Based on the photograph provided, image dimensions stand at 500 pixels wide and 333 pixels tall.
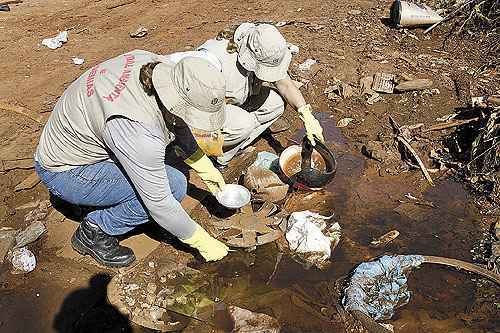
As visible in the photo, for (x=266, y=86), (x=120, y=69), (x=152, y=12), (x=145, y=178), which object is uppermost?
(x=120, y=69)

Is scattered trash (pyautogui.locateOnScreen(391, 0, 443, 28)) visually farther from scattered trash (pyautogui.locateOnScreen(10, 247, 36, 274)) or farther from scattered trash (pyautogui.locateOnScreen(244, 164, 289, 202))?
scattered trash (pyautogui.locateOnScreen(10, 247, 36, 274))

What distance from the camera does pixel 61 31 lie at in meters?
6.94

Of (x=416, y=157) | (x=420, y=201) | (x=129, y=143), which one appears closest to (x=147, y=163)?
(x=129, y=143)

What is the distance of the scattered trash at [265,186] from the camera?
4.33m

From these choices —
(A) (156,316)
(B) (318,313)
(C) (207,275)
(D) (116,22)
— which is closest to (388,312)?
(B) (318,313)

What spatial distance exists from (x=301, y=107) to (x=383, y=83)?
5.39ft

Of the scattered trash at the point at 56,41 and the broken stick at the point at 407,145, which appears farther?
the scattered trash at the point at 56,41

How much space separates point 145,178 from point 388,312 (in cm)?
186

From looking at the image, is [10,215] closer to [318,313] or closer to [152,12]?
[318,313]

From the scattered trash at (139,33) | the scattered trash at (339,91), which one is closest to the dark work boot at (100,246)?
the scattered trash at (339,91)

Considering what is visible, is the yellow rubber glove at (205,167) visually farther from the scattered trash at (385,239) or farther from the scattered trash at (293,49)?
the scattered trash at (293,49)

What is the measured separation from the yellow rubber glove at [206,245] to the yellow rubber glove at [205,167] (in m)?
0.51

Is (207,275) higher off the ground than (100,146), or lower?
lower

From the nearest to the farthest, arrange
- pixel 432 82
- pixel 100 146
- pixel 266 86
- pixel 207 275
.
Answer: pixel 100 146, pixel 207 275, pixel 266 86, pixel 432 82
